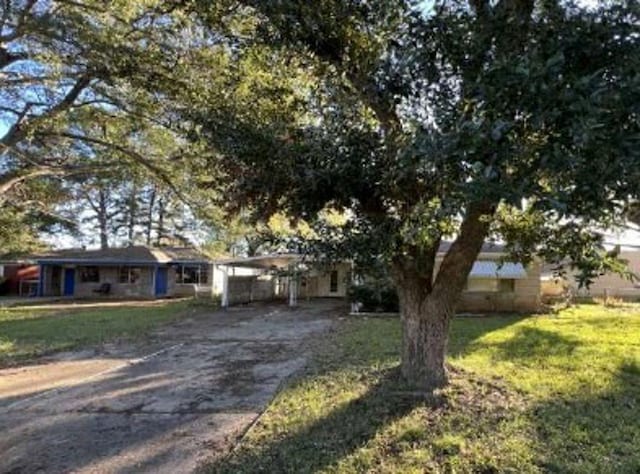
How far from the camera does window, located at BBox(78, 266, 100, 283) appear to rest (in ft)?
114

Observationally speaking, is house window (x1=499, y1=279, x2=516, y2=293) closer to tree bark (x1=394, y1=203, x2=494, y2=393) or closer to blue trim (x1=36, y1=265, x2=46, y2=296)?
tree bark (x1=394, y1=203, x2=494, y2=393)

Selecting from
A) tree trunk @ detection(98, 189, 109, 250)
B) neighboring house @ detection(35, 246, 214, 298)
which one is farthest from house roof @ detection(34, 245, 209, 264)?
tree trunk @ detection(98, 189, 109, 250)

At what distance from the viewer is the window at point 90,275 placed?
114ft

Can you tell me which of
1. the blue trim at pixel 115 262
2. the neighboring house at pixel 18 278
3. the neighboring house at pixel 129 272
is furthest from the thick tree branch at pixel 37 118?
the neighboring house at pixel 18 278

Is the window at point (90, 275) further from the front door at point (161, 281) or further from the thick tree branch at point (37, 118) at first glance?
the thick tree branch at point (37, 118)

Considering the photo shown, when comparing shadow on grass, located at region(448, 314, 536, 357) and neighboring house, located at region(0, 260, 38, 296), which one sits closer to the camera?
shadow on grass, located at region(448, 314, 536, 357)

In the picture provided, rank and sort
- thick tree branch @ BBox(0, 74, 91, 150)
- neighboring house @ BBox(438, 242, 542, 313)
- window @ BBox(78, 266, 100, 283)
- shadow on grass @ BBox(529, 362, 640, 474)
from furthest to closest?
1. window @ BBox(78, 266, 100, 283)
2. neighboring house @ BBox(438, 242, 542, 313)
3. thick tree branch @ BBox(0, 74, 91, 150)
4. shadow on grass @ BBox(529, 362, 640, 474)

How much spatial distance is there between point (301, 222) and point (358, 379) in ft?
9.92

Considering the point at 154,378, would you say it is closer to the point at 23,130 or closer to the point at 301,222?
the point at 301,222

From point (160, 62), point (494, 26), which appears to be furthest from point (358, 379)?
point (160, 62)

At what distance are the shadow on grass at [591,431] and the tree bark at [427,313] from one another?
1292mm

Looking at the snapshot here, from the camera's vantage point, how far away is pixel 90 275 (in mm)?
34750

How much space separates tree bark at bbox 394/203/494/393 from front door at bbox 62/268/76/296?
31845mm

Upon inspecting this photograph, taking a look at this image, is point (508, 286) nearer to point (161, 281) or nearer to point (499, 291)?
point (499, 291)
